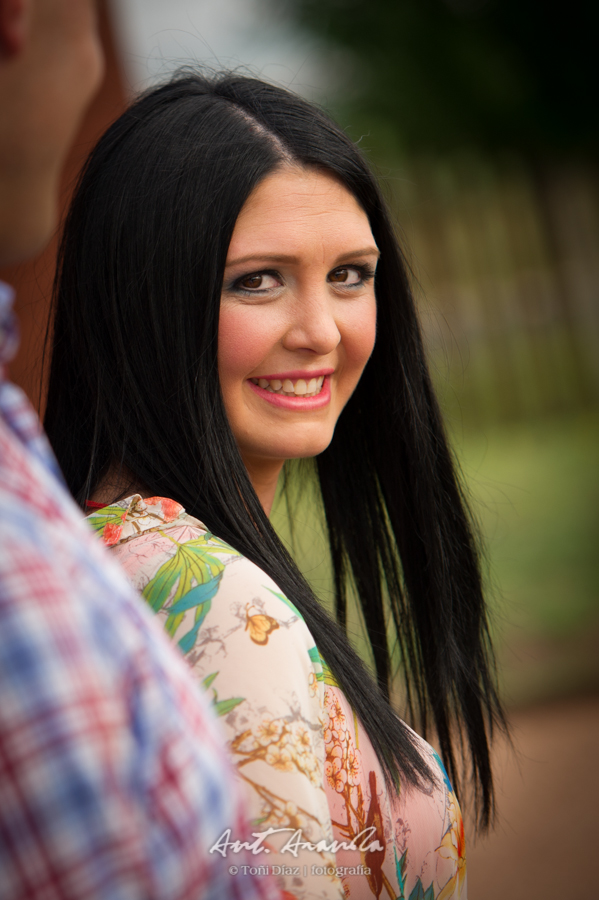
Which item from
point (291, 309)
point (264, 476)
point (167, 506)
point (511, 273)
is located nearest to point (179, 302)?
point (291, 309)

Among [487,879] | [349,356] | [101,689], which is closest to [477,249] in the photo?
[487,879]

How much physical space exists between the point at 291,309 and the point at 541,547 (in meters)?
5.32

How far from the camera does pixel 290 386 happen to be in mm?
1608

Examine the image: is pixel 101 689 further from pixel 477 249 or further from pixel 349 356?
pixel 477 249

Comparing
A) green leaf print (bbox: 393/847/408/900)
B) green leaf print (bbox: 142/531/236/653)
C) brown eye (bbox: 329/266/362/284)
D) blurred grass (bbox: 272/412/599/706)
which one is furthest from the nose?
blurred grass (bbox: 272/412/599/706)

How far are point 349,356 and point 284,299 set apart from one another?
0.86ft

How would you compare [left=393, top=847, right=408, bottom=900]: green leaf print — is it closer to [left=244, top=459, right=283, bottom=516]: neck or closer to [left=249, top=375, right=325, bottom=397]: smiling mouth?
[left=244, top=459, right=283, bottom=516]: neck

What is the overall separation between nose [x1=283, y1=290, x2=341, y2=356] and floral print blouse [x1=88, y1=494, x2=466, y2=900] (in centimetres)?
44

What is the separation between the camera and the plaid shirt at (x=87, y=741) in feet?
1.55

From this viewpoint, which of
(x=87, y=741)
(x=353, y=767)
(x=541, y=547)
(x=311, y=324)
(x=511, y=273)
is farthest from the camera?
(x=511, y=273)

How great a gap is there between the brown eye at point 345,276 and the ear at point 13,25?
1.11 meters

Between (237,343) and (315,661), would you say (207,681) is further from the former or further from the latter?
(237,343)

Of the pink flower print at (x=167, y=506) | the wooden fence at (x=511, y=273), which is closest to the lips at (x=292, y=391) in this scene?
the pink flower print at (x=167, y=506)

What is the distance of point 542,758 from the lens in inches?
179
